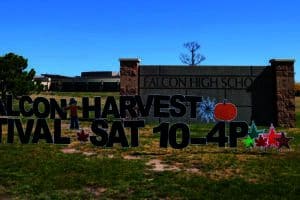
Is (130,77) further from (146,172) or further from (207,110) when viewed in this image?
(146,172)

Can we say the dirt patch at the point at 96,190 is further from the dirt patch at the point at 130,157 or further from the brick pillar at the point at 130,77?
the brick pillar at the point at 130,77

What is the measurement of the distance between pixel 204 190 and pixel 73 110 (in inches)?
303

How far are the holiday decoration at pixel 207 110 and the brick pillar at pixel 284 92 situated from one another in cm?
261

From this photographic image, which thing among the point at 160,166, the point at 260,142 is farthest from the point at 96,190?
the point at 260,142

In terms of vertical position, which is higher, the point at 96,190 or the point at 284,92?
the point at 284,92

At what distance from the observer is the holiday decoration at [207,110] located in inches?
906

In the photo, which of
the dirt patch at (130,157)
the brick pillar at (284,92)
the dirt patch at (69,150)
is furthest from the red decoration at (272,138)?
the brick pillar at (284,92)

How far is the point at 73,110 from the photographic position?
16.4m

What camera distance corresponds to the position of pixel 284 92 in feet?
74.8

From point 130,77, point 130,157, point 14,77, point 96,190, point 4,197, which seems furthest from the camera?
point 14,77

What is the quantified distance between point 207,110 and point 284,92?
3.18 m

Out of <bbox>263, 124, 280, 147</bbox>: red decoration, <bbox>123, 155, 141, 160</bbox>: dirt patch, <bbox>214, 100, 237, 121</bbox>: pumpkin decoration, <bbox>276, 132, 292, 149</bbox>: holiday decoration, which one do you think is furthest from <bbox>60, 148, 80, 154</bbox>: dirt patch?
<bbox>276, 132, 292, 149</bbox>: holiday decoration

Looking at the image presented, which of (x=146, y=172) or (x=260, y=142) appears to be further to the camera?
(x=260, y=142)

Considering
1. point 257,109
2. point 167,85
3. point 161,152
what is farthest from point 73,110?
point 257,109
